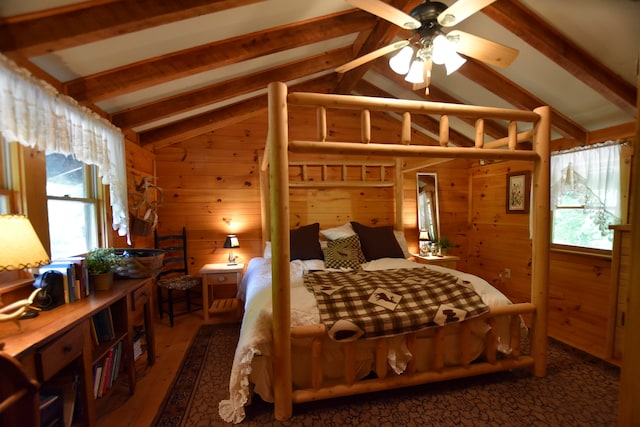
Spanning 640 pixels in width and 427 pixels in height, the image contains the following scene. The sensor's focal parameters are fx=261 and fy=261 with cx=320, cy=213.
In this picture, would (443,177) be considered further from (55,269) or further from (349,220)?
(55,269)

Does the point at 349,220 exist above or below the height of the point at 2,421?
above

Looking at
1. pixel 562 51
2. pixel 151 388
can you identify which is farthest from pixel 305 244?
pixel 562 51

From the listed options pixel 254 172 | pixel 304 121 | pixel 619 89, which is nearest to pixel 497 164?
pixel 619 89

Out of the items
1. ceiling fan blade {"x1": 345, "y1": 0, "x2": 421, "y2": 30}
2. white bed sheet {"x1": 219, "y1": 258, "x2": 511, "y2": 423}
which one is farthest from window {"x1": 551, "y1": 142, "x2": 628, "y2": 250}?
ceiling fan blade {"x1": 345, "y1": 0, "x2": 421, "y2": 30}

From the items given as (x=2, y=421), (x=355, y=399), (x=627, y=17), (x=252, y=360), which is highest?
(x=627, y=17)

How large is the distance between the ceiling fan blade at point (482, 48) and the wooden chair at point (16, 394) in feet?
7.34

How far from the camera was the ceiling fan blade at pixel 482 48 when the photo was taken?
1434 mm

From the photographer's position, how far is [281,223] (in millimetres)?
1399

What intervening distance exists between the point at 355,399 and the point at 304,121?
308cm

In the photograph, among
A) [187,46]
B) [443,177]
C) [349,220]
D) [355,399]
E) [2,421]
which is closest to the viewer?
[2,421]

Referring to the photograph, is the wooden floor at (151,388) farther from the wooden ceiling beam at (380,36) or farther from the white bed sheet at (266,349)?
the wooden ceiling beam at (380,36)

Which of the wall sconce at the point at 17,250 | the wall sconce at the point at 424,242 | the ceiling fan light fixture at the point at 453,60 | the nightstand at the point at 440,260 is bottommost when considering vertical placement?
the nightstand at the point at 440,260

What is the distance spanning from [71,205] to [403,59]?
2499 mm

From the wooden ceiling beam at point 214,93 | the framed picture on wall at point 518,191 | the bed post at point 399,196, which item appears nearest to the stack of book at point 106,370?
the wooden ceiling beam at point 214,93
